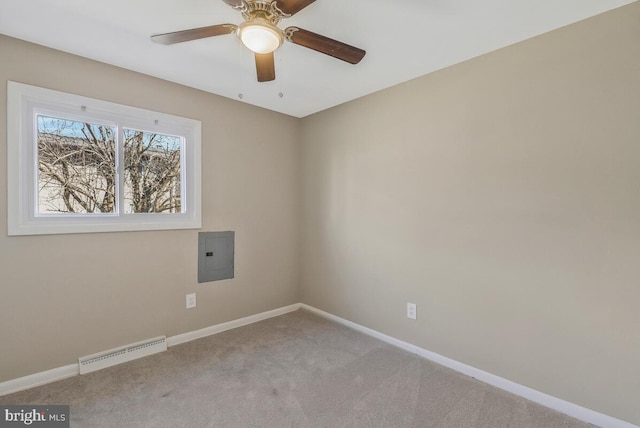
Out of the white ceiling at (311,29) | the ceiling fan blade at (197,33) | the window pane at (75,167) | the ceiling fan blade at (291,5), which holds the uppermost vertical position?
the white ceiling at (311,29)

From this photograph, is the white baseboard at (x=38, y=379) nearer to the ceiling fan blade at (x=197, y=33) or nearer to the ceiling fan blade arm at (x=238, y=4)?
the ceiling fan blade at (x=197, y=33)

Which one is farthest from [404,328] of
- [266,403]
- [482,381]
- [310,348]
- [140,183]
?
[140,183]

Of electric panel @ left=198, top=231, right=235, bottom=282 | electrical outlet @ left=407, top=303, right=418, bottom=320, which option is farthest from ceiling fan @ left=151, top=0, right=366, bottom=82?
electrical outlet @ left=407, top=303, right=418, bottom=320

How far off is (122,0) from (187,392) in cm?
228

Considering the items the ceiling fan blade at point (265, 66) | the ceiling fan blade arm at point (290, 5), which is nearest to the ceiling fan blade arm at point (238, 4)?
the ceiling fan blade arm at point (290, 5)

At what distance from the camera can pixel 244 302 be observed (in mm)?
3021

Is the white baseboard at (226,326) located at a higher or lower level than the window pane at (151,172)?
lower

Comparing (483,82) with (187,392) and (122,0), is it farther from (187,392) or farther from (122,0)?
(187,392)

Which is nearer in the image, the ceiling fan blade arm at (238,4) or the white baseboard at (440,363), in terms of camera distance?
the ceiling fan blade arm at (238,4)

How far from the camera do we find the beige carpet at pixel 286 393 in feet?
5.49

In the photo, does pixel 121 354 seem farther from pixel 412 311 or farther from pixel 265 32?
pixel 265 32

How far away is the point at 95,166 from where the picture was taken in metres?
2.26

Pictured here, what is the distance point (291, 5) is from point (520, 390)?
2.52 meters

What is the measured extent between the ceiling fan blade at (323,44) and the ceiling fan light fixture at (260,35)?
7 cm
